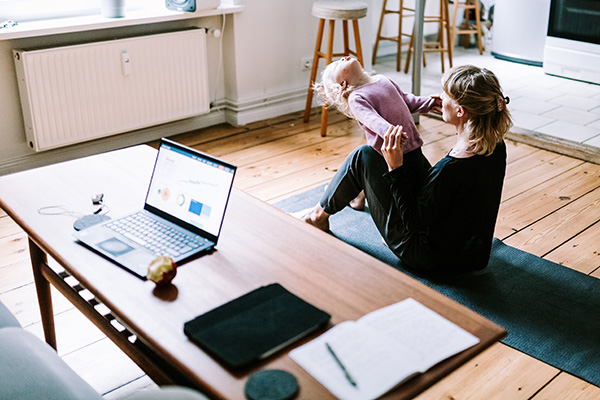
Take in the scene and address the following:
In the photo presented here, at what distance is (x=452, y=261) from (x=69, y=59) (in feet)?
7.16

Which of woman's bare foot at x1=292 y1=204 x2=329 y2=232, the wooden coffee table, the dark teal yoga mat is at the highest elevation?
the wooden coffee table

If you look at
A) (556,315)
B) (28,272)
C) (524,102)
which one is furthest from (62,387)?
(524,102)

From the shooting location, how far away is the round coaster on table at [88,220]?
1.63 meters

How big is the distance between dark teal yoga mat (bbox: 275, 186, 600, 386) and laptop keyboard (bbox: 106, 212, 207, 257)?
44.1 inches

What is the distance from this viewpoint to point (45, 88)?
11.0 ft

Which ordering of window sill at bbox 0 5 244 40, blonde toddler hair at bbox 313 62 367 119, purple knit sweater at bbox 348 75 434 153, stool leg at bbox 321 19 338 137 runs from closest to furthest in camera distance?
1. purple knit sweater at bbox 348 75 434 153
2. blonde toddler hair at bbox 313 62 367 119
3. window sill at bbox 0 5 244 40
4. stool leg at bbox 321 19 338 137

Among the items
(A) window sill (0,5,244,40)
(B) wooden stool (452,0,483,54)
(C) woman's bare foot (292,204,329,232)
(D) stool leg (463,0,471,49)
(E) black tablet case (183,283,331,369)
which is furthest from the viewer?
(D) stool leg (463,0,471,49)

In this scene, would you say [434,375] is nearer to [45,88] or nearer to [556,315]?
[556,315]

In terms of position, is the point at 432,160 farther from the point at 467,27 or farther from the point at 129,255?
the point at 467,27

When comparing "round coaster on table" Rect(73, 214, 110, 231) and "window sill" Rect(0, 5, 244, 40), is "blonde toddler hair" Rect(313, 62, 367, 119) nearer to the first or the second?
"round coaster on table" Rect(73, 214, 110, 231)

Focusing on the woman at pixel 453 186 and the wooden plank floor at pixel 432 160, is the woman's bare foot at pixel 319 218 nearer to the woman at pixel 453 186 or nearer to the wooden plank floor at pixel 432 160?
the woman at pixel 453 186

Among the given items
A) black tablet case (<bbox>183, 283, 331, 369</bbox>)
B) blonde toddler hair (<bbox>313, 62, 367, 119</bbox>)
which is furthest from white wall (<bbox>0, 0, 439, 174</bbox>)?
black tablet case (<bbox>183, 283, 331, 369</bbox>)

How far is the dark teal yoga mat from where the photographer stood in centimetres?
207

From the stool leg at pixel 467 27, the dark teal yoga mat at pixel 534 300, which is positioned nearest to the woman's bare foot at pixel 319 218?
the dark teal yoga mat at pixel 534 300
